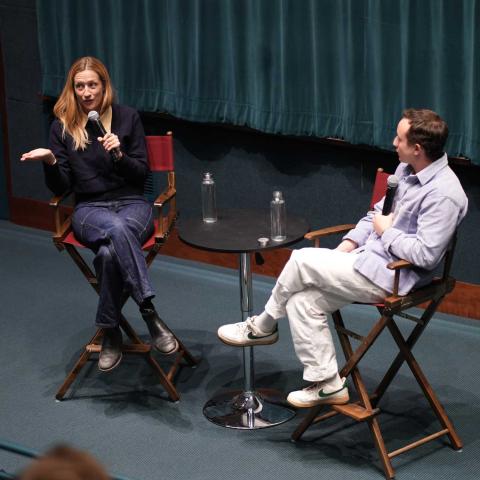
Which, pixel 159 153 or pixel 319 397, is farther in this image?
pixel 159 153

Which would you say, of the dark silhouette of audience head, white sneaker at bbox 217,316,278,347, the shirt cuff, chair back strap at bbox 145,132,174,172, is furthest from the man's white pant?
the dark silhouette of audience head

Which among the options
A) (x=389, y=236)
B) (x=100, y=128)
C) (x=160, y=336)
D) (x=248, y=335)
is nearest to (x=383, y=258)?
(x=389, y=236)

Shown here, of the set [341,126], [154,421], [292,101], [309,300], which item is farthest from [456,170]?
[154,421]

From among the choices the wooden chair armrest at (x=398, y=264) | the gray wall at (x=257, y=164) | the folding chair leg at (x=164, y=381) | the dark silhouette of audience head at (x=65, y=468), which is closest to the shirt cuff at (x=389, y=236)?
the wooden chair armrest at (x=398, y=264)

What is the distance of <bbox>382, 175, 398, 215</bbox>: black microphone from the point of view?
305cm

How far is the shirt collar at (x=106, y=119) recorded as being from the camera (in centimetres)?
391

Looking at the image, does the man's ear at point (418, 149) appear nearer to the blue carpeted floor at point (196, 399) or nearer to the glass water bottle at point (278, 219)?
the glass water bottle at point (278, 219)

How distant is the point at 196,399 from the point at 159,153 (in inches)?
42.8

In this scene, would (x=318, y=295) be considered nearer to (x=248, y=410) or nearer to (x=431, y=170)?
(x=431, y=170)

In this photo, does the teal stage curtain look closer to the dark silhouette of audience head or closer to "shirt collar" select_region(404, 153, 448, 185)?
"shirt collar" select_region(404, 153, 448, 185)

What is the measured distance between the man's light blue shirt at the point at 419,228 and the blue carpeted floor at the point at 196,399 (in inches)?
26.4

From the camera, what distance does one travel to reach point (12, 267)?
539cm

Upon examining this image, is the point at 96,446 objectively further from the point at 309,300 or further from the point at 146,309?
the point at 309,300

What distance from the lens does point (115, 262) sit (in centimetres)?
359
